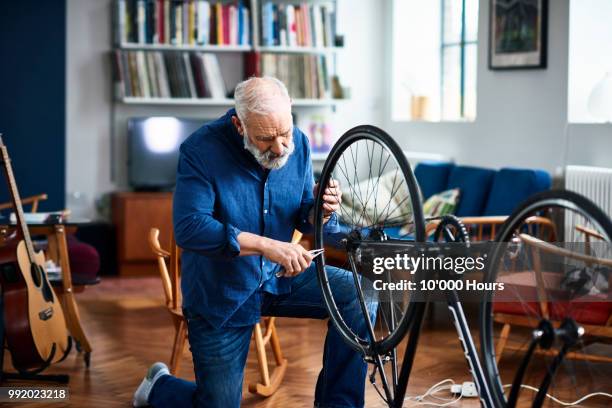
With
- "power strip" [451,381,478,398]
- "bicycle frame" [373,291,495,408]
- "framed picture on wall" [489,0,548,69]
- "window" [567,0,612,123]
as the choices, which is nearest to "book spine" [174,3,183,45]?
"framed picture on wall" [489,0,548,69]

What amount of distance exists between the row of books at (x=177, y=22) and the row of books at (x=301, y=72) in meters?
0.34

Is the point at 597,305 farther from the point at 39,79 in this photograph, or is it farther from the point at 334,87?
the point at 39,79

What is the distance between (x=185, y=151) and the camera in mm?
2896

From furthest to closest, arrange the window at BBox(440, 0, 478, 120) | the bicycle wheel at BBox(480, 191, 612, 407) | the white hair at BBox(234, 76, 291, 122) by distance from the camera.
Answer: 1. the window at BBox(440, 0, 478, 120)
2. the white hair at BBox(234, 76, 291, 122)
3. the bicycle wheel at BBox(480, 191, 612, 407)

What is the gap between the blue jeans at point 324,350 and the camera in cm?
294

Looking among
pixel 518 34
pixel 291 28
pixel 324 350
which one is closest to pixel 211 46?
pixel 291 28

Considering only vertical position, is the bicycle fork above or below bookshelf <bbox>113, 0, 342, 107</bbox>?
below

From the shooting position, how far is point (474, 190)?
5.82 m

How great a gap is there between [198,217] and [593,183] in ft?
9.88

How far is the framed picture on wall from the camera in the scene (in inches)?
225

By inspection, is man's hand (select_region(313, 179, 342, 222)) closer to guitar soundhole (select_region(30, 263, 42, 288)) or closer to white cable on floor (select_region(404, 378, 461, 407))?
white cable on floor (select_region(404, 378, 461, 407))

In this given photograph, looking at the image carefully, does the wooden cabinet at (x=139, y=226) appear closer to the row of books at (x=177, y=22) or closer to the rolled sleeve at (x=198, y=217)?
the row of books at (x=177, y=22)

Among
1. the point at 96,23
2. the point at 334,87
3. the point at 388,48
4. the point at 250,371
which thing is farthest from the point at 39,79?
the point at 250,371

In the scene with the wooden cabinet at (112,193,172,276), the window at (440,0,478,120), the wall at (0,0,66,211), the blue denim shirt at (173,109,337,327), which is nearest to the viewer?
the blue denim shirt at (173,109,337,327)
